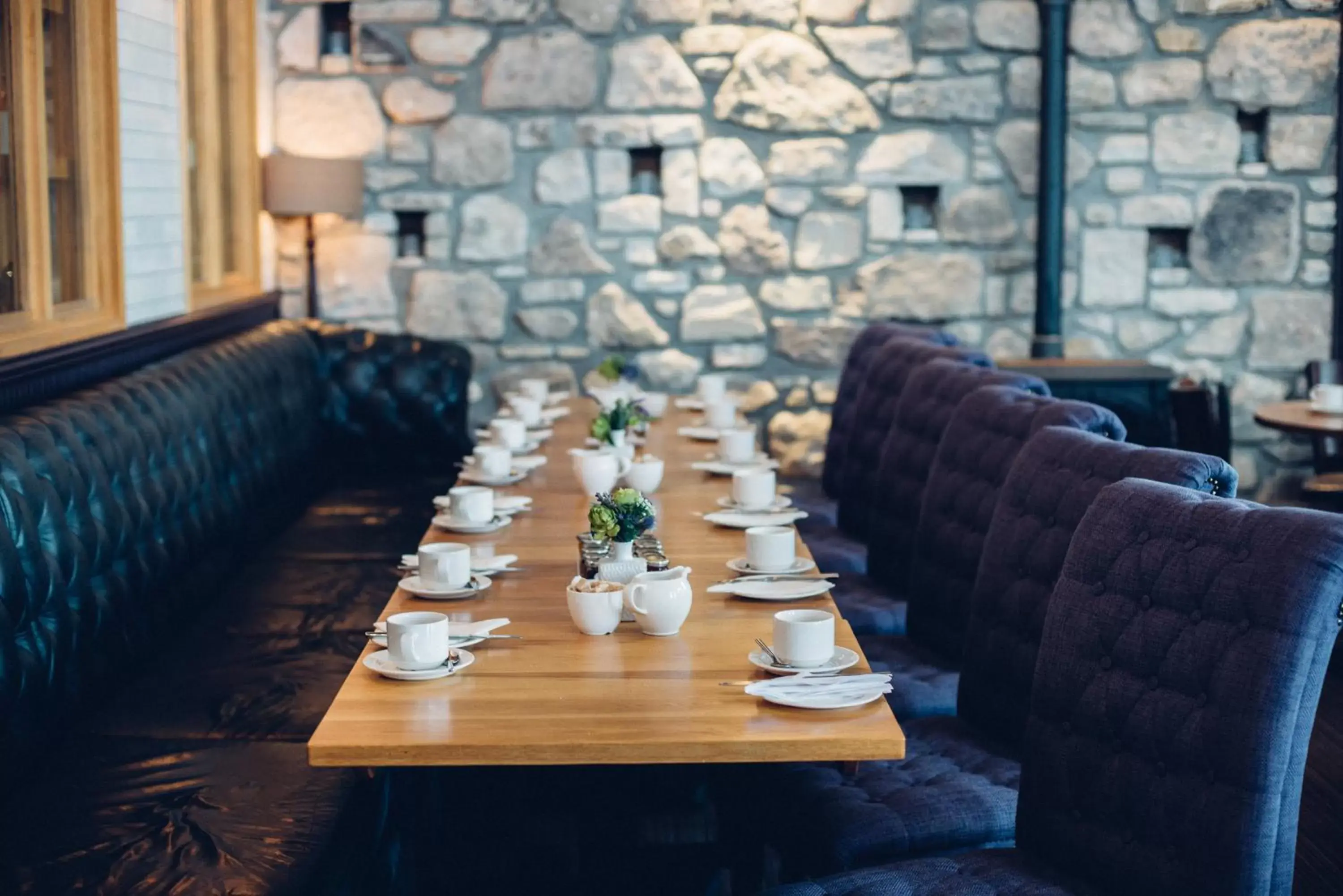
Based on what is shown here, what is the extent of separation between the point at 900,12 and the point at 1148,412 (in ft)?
5.95

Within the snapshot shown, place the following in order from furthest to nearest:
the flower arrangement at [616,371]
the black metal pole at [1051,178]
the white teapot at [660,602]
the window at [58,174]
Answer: the black metal pole at [1051,178] < the flower arrangement at [616,371] < the window at [58,174] < the white teapot at [660,602]

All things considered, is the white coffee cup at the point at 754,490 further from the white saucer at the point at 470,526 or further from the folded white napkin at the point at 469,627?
the folded white napkin at the point at 469,627

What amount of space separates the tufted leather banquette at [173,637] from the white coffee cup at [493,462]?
0.46 metres

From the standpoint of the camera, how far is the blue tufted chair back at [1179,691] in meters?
1.63

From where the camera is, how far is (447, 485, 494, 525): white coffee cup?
9.65ft

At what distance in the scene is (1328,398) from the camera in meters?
4.97

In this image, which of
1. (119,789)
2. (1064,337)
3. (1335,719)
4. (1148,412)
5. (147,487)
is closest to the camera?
(119,789)

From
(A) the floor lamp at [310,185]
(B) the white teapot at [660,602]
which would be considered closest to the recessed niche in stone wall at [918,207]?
(A) the floor lamp at [310,185]

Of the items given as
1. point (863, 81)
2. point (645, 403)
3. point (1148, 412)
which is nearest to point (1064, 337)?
point (1148, 412)

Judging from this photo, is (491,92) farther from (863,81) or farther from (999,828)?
(999,828)

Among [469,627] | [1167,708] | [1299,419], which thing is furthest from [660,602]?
[1299,419]

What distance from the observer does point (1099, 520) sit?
193cm

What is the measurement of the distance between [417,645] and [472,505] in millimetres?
934

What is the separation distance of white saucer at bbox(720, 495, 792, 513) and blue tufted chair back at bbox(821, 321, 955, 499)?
1.49 meters
